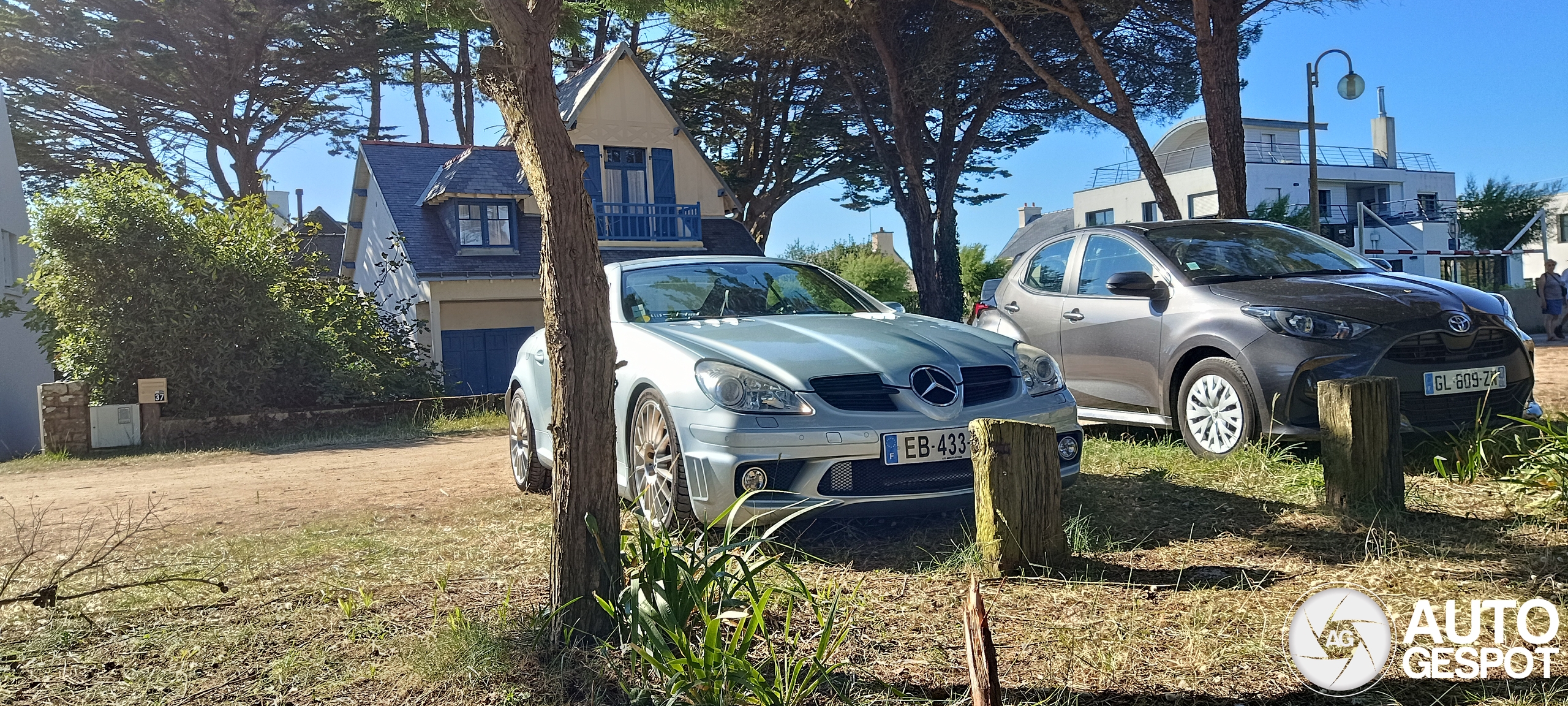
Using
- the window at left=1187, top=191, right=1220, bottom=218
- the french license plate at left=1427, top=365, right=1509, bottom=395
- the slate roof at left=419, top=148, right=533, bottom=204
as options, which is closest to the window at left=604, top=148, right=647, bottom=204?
the slate roof at left=419, top=148, right=533, bottom=204

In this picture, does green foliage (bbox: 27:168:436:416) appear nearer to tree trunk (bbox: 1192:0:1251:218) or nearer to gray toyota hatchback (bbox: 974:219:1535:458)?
gray toyota hatchback (bbox: 974:219:1535:458)

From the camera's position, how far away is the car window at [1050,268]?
7.86 m

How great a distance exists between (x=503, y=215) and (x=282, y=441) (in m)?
11.8

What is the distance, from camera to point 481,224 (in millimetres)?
22688

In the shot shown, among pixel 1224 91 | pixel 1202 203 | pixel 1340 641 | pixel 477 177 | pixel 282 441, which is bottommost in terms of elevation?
pixel 1340 641

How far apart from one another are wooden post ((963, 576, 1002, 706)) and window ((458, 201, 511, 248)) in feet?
69.8

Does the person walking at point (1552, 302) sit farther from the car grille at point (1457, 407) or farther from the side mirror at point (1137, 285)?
the side mirror at point (1137, 285)

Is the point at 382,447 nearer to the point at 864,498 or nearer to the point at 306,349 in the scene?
the point at 306,349

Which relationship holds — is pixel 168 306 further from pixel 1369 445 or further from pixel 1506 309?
pixel 1506 309

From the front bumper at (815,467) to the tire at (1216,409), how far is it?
2292mm

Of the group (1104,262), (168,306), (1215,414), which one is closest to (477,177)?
(168,306)

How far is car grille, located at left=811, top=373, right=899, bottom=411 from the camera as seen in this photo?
4.66m

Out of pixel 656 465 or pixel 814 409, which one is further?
pixel 656 465

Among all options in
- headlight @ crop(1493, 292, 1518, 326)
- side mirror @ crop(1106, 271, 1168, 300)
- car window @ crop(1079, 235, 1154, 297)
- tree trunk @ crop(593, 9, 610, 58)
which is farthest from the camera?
tree trunk @ crop(593, 9, 610, 58)
